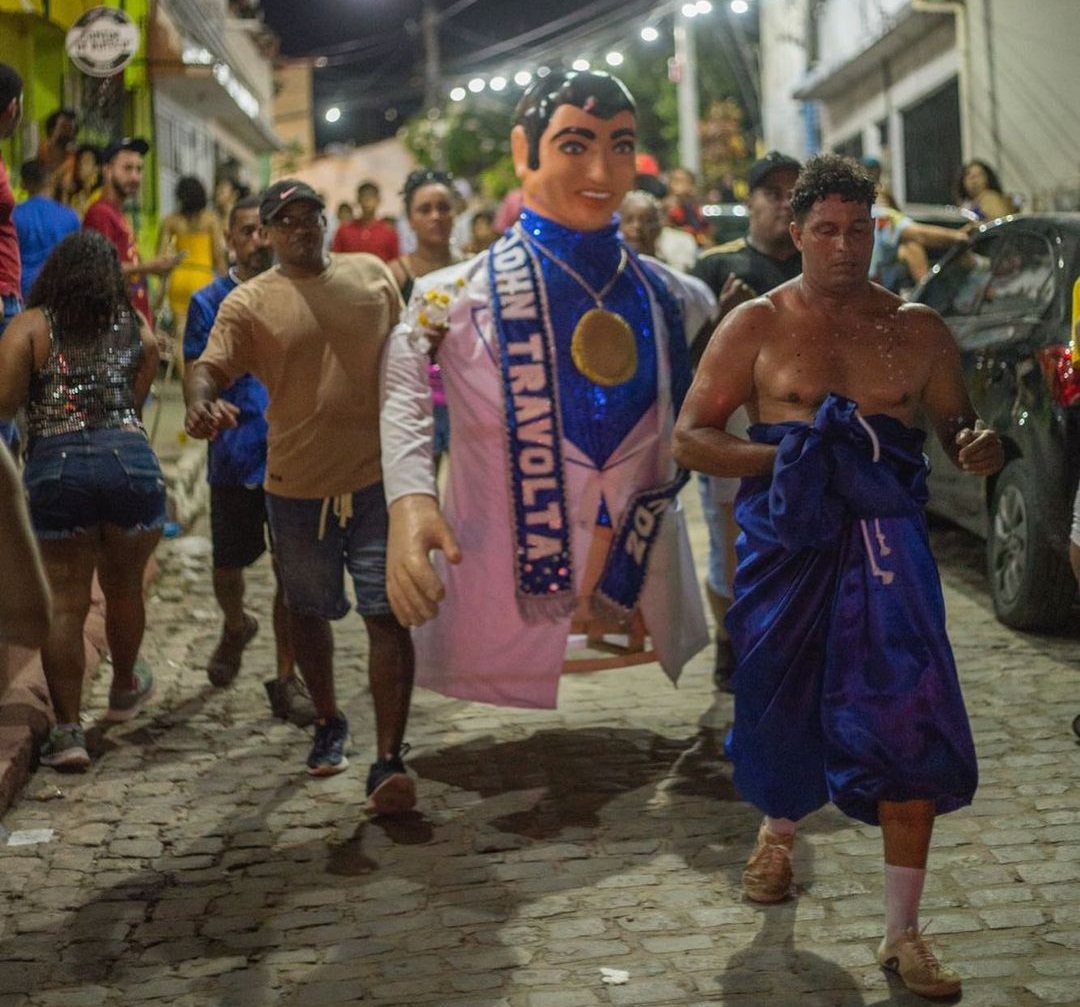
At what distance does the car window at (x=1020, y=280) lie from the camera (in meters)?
7.14

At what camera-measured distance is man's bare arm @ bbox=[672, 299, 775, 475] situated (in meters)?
4.00

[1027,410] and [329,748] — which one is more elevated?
[1027,410]

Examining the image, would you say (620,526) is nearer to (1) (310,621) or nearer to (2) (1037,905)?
(1) (310,621)

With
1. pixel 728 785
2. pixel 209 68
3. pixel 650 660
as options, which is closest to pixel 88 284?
pixel 650 660

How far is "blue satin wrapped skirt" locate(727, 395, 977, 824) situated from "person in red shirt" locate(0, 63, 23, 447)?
3.14 m

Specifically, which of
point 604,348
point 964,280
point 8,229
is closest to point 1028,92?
point 964,280

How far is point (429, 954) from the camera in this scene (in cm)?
402

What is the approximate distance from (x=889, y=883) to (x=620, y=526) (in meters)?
1.68

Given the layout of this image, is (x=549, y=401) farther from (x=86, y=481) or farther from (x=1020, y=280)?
Result: (x=1020, y=280)

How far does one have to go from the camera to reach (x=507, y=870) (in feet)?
15.1

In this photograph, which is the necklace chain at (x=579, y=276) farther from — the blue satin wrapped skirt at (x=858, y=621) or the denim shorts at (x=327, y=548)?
the blue satin wrapped skirt at (x=858, y=621)

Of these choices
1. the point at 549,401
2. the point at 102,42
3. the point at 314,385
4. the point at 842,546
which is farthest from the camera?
the point at 102,42

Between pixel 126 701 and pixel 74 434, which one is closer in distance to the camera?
pixel 74 434

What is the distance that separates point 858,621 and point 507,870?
1381mm
